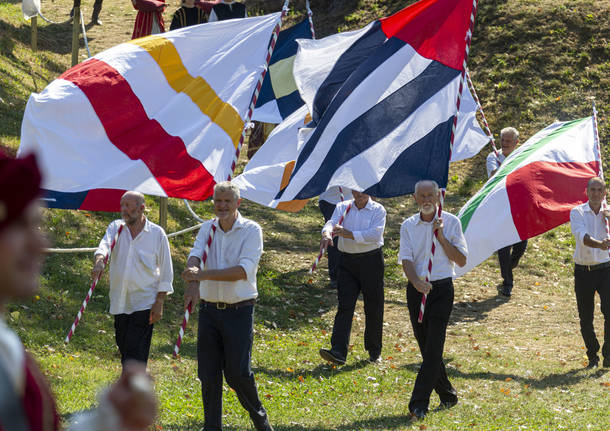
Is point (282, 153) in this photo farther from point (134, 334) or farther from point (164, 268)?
point (134, 334)

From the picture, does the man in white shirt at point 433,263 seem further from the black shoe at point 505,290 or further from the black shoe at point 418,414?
Result: the black shoe at point 505,290

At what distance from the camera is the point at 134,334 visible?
25.0ft

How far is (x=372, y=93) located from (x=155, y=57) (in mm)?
2163

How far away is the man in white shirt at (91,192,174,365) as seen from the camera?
754 centimetres

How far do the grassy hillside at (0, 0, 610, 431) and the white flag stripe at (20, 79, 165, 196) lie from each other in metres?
2.05

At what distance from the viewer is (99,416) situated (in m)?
1.84

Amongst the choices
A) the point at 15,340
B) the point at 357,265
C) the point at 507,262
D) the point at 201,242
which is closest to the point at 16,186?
A: the point at 15,340

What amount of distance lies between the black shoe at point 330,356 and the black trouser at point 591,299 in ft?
9.73

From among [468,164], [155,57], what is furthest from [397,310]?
[468,164]

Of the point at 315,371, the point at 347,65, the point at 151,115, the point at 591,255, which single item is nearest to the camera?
the point at 151,115

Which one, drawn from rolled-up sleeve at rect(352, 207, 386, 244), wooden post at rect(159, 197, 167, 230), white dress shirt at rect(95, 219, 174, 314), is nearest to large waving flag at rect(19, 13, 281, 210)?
white dress shirt at rect(95, 219, 174, 314)

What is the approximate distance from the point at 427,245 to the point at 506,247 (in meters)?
6.03

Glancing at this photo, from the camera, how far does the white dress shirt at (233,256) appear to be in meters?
7.10

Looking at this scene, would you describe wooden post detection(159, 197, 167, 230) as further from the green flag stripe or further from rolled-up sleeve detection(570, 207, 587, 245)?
rolled-up sleeve detection(570, 207, 587, 245)
